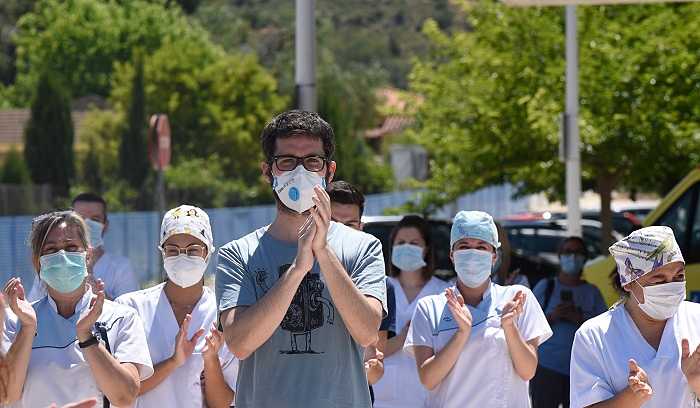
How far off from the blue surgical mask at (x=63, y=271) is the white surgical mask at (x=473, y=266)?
1.82 meters

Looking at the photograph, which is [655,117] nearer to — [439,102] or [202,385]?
[439,102]

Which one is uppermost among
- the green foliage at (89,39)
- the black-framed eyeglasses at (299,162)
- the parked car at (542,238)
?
the green foliage at (89,39)

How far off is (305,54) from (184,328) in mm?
4347

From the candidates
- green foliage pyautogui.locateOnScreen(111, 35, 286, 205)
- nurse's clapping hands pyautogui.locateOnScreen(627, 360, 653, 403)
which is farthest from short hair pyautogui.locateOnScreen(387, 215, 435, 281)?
green foliage pyautogui.locateOnScreen(111, 35, 286, 205)

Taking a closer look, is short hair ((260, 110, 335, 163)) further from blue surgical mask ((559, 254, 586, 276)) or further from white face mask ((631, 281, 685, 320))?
blue surgical mask ((559, 254, 586, 276))

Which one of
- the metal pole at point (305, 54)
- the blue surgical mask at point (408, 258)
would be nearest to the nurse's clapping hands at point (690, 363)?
the blue surgical mask at point (408, 258)

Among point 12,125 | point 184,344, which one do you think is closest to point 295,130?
point 184,344

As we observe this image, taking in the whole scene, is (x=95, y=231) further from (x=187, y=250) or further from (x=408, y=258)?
(x=187, y=250)

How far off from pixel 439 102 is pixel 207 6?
288 feet

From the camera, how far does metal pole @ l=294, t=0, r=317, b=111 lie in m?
10.1

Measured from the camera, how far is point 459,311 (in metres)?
6.16

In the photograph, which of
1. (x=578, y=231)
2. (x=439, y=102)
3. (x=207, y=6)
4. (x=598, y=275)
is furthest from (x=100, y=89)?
(x=598, y=275)

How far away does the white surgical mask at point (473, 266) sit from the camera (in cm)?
657

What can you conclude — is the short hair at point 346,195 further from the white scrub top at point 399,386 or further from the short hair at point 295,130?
the short hair at point 295,130
